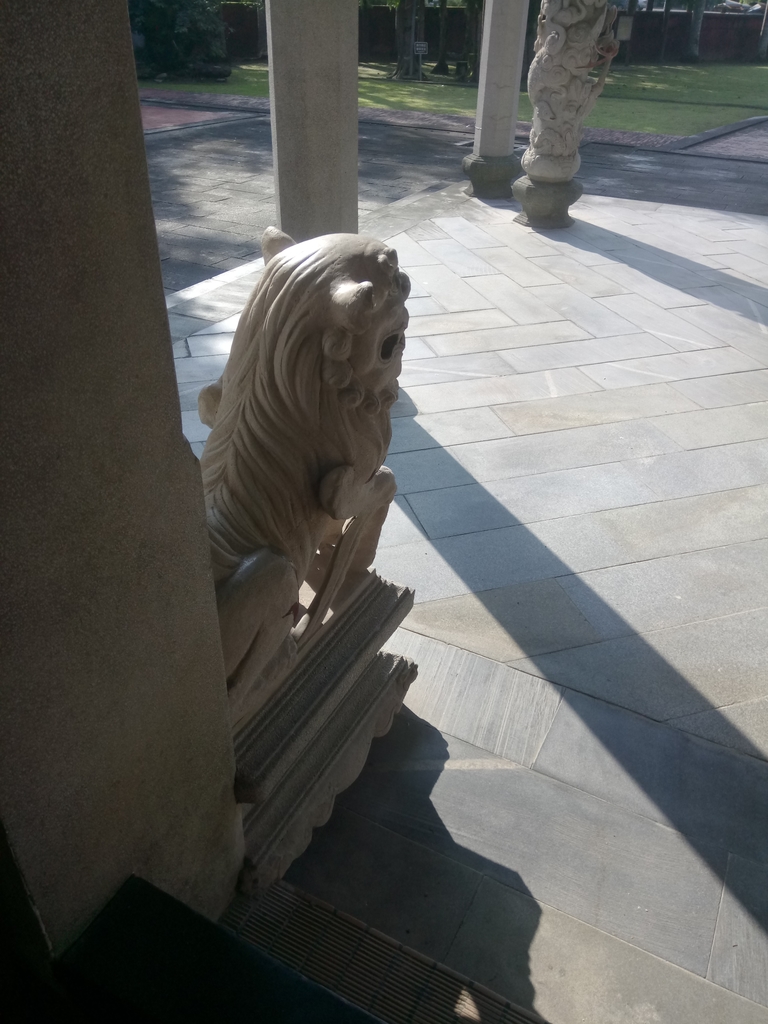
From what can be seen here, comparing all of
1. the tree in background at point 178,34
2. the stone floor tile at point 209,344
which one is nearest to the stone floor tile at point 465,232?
the stone floor tile at point 209,344

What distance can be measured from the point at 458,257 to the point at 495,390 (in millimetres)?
2827

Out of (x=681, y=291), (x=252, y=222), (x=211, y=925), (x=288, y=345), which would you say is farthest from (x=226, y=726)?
(x=252, y=222)

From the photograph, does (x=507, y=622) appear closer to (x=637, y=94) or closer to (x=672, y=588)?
(x=672, y=588)

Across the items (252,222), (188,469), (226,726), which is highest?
(188,469)

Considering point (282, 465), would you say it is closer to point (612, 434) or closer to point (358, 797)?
point (358, 797)

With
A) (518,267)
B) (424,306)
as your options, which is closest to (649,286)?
(518,267)

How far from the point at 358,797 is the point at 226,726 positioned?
34.6 inches

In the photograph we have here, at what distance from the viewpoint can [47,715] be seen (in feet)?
4.13

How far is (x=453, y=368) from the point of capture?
547 cm

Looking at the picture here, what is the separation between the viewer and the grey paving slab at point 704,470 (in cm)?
419

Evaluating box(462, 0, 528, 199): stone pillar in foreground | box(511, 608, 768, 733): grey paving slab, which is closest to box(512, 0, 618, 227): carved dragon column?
box(462, 0, 528, 199): stone pillar in foreground

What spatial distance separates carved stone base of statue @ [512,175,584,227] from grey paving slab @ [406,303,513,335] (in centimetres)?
262

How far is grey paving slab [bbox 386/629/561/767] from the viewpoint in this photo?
272 centimetres

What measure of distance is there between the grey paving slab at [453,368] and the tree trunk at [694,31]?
3069 cm
